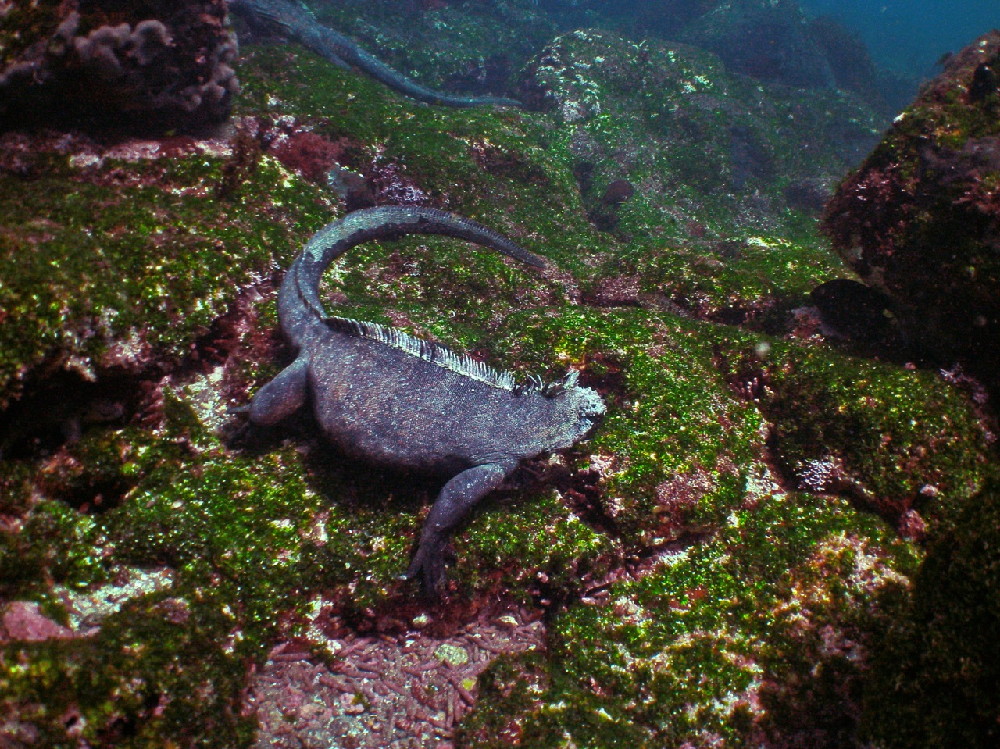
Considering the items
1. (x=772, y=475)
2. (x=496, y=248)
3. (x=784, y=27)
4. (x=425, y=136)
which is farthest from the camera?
(x=784, y=27)

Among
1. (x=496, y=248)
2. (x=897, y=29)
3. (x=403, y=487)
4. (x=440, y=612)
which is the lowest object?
(x=440, y=612)

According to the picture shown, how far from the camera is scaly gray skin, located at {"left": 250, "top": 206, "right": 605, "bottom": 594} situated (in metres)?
4.69

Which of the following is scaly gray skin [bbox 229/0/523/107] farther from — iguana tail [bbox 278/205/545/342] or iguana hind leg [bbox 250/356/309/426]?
iguana hind leg [bbox 250/356/309/426]

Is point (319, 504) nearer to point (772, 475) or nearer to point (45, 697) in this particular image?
point (45, 697)

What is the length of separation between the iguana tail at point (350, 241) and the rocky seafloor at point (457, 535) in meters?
0.45

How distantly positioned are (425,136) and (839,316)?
28.9 feet

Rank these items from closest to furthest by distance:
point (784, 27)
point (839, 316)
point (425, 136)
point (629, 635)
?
1. point (629, 635)
2. point (839, 316)
3. point (425, 136)
4. point (784, 27)

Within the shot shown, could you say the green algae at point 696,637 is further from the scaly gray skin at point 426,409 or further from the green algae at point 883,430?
the scaly gray skin at point 426,409

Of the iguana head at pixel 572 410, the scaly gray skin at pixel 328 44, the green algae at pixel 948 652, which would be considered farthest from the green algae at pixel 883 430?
the scaly gray skin at pixel 328 44

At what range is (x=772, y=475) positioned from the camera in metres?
5.39

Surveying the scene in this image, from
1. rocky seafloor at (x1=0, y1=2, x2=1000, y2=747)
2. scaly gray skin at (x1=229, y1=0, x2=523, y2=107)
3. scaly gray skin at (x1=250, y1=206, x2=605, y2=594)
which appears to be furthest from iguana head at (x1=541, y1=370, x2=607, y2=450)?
scaly gray skin at (x1=229, y1=0, x2=523, y2=107)

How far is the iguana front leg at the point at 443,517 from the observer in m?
4.47

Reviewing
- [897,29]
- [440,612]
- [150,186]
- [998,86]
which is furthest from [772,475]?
[897,29]

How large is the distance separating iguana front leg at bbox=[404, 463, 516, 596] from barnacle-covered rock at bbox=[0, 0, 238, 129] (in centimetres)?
653
